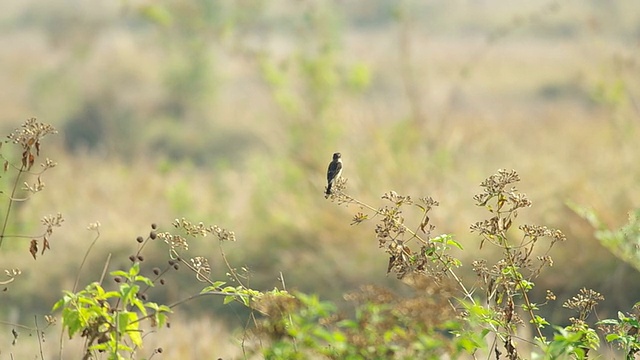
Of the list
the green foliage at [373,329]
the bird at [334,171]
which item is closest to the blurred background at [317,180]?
the bird at [334,171]

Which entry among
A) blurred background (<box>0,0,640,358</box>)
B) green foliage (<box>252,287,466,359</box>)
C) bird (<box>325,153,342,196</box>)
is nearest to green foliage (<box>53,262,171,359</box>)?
green foliage (<box>252,287,466,359</box>)

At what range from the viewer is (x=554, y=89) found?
25.0m

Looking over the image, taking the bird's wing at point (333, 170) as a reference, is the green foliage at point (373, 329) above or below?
below

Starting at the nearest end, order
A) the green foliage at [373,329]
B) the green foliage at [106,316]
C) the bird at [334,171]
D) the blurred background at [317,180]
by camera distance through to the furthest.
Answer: the green foliage at [373,329] < the green foliage at [106,316] < the bird at [334,171] < the blurred background at [317,180]

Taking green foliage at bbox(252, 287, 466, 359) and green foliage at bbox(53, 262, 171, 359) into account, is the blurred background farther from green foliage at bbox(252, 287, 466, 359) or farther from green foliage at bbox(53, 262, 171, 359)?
green foliage at bbox(252, 287, 466, 359)

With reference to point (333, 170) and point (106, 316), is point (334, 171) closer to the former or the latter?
point (333, 170)

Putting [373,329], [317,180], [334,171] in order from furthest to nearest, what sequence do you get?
[317,180] < [334,171] < [373,329]

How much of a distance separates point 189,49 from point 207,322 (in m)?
13.3

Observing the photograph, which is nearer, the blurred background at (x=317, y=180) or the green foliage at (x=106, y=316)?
the green foliage at (x=106, y=316)

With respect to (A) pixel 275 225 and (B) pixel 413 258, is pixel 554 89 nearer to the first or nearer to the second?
(A) pixel 275 225

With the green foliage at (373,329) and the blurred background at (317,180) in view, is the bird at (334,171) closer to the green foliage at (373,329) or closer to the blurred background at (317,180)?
the green foliage at (373,329)

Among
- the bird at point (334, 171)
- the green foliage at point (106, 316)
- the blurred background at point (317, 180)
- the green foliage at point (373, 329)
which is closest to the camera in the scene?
the green foliage at point (373, 329)

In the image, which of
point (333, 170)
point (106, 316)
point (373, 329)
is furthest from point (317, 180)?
point (373, 329)

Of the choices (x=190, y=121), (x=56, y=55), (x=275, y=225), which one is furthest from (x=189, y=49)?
(x=275, y=225)
